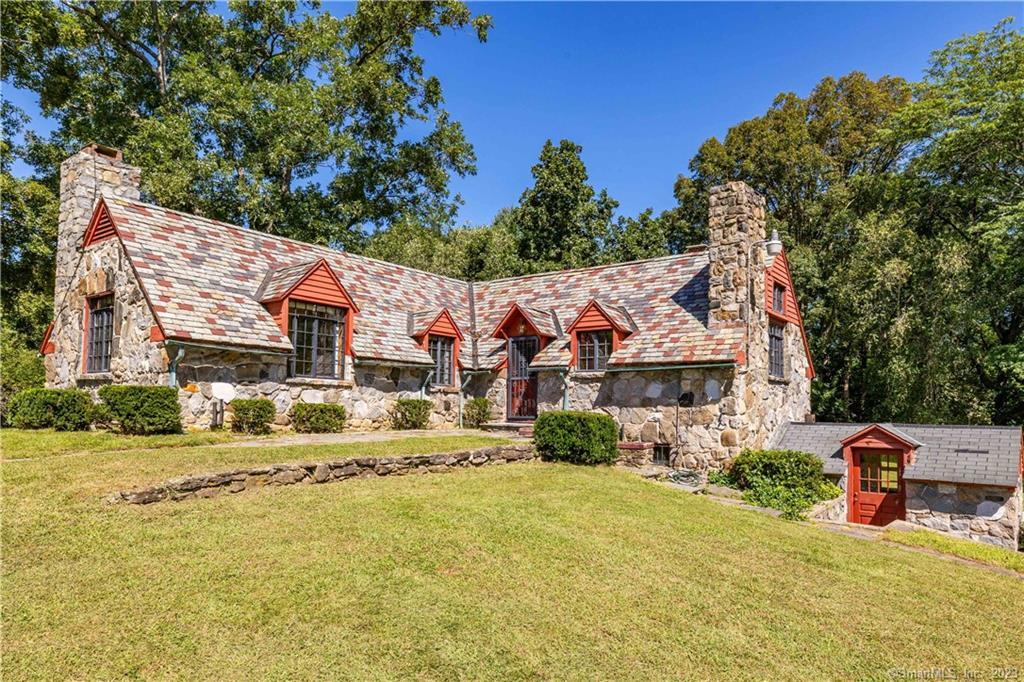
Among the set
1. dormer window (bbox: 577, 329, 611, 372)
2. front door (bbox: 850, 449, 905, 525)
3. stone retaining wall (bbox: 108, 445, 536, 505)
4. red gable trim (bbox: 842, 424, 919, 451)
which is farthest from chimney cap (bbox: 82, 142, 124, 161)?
front door (bbox: 850, 449, 905, 525)

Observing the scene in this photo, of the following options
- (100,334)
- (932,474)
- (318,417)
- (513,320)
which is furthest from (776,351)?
(100,334)

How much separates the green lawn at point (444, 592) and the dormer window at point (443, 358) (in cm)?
1052

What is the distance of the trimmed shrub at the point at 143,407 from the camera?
42.1 ft

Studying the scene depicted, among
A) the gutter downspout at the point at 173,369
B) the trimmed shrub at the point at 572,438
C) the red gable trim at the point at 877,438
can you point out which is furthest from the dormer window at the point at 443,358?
the red gable trim at the point at 877,438

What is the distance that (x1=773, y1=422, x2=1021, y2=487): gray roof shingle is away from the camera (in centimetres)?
1438

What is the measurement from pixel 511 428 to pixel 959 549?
11.8 metres

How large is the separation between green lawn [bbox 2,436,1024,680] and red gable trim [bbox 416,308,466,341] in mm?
10191

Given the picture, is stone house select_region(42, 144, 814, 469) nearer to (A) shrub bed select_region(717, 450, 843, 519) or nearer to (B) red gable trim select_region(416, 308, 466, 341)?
(B) red gable trim select_region(416, 308, 466, 341)

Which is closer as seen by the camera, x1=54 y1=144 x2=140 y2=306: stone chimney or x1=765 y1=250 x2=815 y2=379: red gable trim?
x1=54 y1=144 x2=140 y2=306: stone chimney

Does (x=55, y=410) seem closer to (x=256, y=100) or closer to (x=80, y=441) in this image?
(x=80, y=441)

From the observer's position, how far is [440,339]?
20547 mm

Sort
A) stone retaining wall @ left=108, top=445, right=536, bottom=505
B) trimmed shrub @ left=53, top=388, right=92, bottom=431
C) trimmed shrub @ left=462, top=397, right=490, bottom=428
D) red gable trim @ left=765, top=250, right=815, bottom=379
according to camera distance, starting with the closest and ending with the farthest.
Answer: stone retaining wall @ left=108, top=445, right=536, bottom=505 → trimmed shrub @ left=53, top=388, right=92, bottom=431 → red gable trim @ left=765, top=250, right=815, bottom=379 → trimmed shrub @ left=462, top=397, right=490, bottom=428

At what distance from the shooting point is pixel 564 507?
31.8 ft

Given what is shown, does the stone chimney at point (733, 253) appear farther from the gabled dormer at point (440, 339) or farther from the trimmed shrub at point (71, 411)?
the trimmed shrub at point (71, 411)
